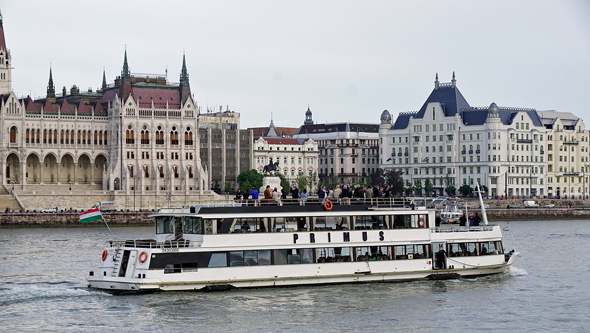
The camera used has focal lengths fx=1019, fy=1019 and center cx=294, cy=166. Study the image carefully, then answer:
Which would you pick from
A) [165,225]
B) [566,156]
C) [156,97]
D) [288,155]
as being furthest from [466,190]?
[165,225]

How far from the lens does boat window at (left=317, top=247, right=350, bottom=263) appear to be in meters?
45.8

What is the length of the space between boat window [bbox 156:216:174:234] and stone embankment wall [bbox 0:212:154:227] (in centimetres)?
6259

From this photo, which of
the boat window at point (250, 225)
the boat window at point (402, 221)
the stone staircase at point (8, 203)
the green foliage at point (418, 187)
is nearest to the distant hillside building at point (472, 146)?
the green foliage at point (418, 187)

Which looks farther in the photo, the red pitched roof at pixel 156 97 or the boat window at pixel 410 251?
the red pitched roof at pixel 156 97

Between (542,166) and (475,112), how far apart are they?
15220mm

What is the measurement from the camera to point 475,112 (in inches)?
6644

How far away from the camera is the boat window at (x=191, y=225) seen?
4447 cm

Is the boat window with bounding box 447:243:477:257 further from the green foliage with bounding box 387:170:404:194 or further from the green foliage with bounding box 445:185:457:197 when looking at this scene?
the green foliage with bounding box 387:170:404:194

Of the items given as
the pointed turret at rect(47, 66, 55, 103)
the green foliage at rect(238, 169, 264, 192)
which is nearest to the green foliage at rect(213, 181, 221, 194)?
the green foliage at rect(238, 169, 264, 192)

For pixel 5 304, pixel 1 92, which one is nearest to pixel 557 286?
pixel 5 304

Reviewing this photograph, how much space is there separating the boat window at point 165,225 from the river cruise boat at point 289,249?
0.05 meters

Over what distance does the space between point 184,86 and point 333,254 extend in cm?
11086

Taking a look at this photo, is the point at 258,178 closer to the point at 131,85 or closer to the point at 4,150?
the point at 131,85

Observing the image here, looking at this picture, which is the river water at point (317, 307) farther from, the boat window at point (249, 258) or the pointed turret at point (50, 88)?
the pointed turret at point (50, 88)
